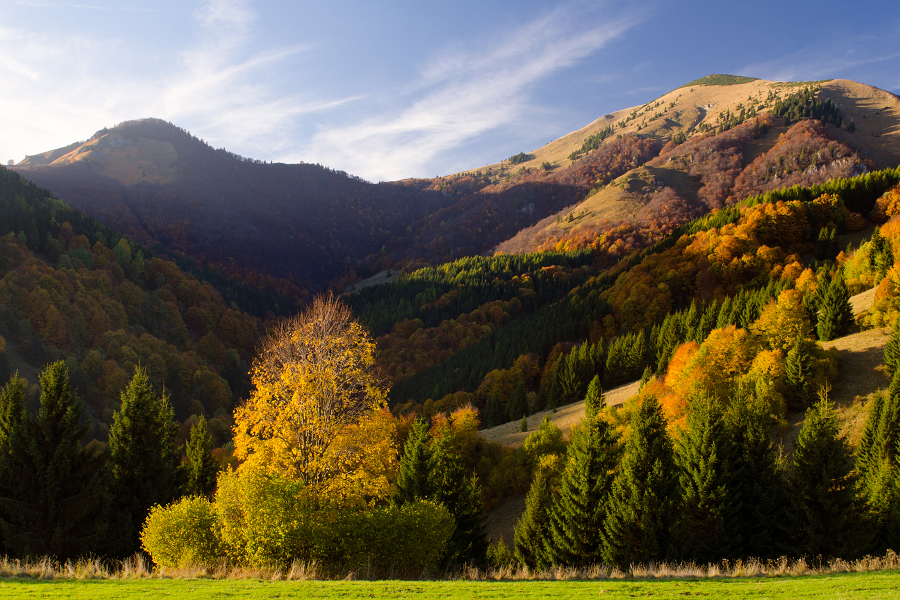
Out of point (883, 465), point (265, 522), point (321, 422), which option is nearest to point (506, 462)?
point (883, 465)

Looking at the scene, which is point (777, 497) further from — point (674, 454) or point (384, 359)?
point (384, 359)

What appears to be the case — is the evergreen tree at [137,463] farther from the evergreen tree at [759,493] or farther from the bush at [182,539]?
the evergreen tree at [759,493]

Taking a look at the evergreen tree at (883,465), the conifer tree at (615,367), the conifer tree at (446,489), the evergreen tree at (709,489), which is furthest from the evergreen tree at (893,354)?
the conifer tree at (615,367)

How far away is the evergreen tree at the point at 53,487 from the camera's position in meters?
24.4

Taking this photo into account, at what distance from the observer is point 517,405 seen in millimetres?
81812

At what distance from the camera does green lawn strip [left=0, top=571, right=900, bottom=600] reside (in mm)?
13188

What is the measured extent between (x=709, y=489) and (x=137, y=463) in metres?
34.6

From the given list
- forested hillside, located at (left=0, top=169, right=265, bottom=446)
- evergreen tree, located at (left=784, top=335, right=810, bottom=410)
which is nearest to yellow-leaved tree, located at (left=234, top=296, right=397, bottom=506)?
evergreen tree, located at (left=784, top=335, right=810, bottom=410)

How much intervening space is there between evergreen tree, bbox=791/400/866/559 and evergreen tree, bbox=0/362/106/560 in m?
37.6

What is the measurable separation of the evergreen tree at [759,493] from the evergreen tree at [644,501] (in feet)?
13.6

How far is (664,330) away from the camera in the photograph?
76.1 meters

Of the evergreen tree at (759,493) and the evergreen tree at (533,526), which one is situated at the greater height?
the evergreen tree at (759,493)

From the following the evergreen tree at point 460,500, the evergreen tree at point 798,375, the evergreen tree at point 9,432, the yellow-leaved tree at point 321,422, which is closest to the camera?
the yellow-leaved tree at point 321,422

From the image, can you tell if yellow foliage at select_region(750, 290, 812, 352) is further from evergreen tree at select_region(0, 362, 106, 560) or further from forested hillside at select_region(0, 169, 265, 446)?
forested hillside at select_region(0, 169, 265, 446)
